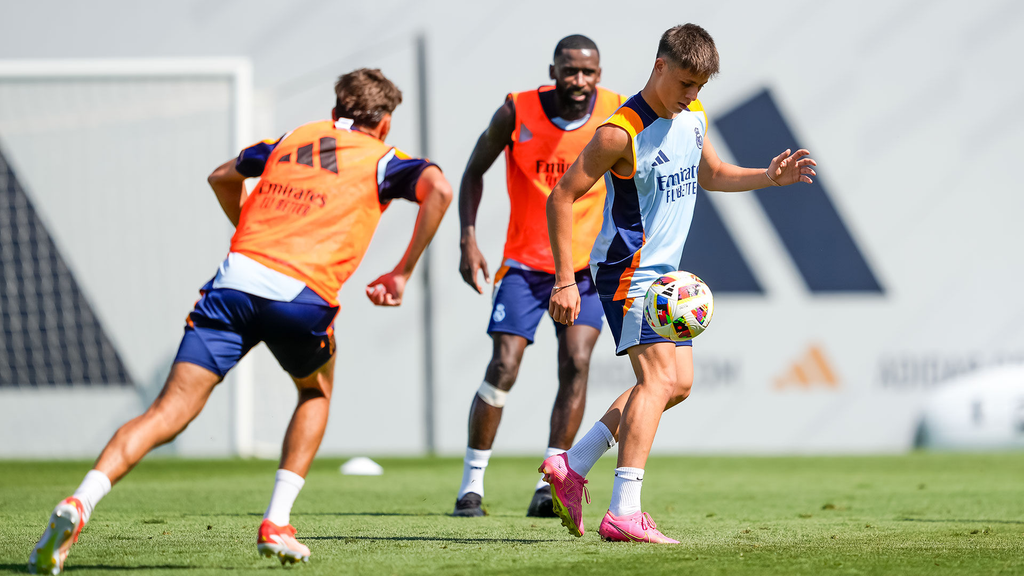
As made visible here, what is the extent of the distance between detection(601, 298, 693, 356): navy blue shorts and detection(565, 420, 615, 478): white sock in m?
0.30

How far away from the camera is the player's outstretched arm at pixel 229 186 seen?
331 centimetres

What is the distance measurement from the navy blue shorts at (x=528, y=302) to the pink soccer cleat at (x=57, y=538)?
2.26m

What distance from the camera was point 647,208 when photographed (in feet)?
11.3

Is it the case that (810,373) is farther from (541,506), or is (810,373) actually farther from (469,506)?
(469,506)

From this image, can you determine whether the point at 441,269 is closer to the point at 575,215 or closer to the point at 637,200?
the point at 575,215

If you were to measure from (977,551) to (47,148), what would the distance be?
869cm

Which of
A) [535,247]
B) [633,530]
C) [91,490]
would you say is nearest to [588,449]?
[633,530]

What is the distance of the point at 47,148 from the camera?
948cm

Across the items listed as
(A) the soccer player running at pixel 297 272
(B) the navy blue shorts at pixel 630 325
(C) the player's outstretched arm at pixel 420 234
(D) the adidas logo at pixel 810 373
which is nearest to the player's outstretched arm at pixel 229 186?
(A) the soccer player running at pixel 297 272

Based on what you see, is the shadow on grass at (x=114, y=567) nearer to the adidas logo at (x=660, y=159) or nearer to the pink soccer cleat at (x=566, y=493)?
the pink soccer cleat at (x=566, y=493)

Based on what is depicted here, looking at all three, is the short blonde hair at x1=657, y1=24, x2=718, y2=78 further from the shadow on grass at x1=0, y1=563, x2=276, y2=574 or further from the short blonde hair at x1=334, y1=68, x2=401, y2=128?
the shadow on grass at x1=0, y1=563, x2=276, y2=574

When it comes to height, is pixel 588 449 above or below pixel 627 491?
above

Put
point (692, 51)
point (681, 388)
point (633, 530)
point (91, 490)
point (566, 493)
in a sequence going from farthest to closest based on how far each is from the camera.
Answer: point (681, 388)
point (566, 493)
point (633, 530)
point (692, 51)
point (91, 490)

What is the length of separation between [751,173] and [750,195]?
649 centimetres
